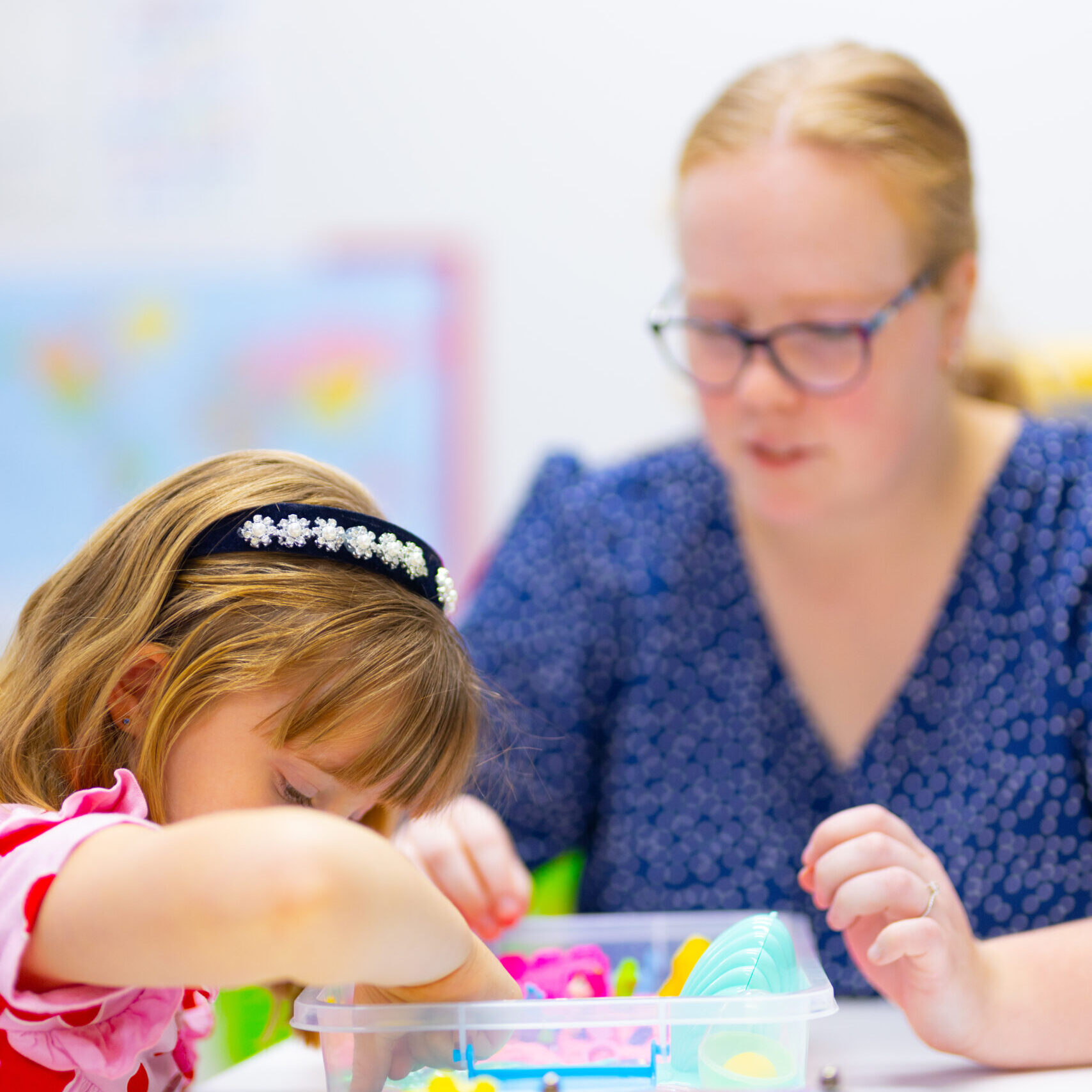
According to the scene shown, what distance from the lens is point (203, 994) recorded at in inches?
29.0

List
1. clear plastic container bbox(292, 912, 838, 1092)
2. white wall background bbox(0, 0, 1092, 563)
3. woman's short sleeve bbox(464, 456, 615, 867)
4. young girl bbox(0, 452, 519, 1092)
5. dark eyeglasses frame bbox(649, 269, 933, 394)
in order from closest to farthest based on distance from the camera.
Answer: young girl bbox(0, 452, 519, 1092) < clear plastic container bbox(292, 912, 838, 1092) < dark eyeglasses frame bbox(649, 269, 933, 394) < woman's short sleeve bbox(464, 456, 615, 867) < white wall background bbox(0, 0, 1092, 563)

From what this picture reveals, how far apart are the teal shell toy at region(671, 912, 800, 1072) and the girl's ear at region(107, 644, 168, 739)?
0.30 metres

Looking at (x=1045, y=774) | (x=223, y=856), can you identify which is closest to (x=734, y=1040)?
(x=223, y=856)

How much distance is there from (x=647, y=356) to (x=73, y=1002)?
150cm

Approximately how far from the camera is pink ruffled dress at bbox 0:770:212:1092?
486 mm

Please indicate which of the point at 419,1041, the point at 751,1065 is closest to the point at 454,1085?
the point at 419,1041

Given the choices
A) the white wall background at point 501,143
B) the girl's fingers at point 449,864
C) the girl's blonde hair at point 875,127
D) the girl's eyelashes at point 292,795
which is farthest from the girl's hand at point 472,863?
the white wall background at point 501,143

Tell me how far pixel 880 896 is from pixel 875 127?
612mm

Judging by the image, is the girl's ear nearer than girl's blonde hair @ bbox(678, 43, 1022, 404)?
Yes

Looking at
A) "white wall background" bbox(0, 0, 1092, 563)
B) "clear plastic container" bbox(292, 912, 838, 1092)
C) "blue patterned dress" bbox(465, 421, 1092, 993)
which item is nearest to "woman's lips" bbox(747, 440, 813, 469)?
"blue patterned dress" bbox(465, 421, 1092, 993)

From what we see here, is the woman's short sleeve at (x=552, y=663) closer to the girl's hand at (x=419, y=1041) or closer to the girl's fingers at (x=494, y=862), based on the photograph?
the girl's fingers at (x=494, y=862)

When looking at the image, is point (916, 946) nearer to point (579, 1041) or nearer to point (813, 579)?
point (579, 1041)

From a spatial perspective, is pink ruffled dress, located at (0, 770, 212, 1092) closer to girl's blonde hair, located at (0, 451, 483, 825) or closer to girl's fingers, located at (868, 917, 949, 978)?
girl's blonde hair, located at (0, 451, 483, 825)

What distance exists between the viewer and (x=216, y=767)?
0.60 metres
